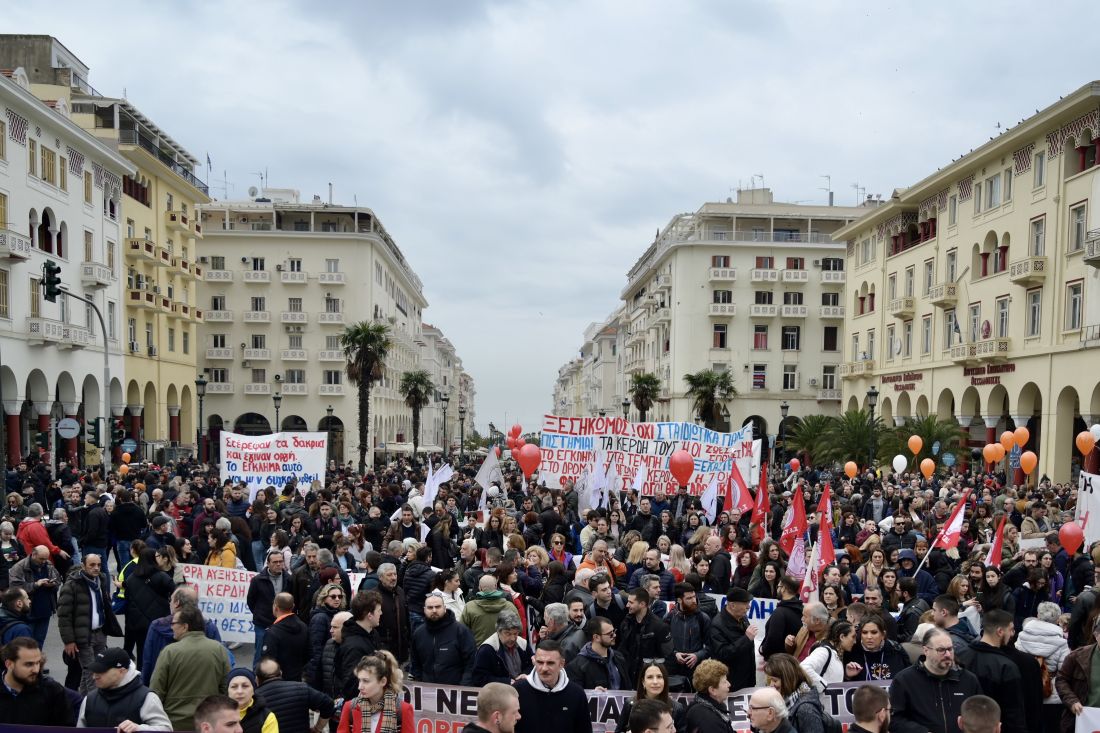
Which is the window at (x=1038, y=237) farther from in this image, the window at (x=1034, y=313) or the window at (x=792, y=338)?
the window at (x=792, y=338)

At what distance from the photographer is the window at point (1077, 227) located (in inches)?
1350

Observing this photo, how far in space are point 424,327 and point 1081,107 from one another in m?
101

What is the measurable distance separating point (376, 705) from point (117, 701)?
5.50ft

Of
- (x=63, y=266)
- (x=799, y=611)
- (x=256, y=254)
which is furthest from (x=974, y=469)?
(x=256, y=254)

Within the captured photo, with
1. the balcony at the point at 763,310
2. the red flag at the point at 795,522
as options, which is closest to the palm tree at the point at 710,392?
the balcony at the point at 763,310

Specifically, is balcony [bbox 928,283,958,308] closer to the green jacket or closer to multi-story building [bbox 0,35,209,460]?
multi-story building [bbox 0,35,209,460]

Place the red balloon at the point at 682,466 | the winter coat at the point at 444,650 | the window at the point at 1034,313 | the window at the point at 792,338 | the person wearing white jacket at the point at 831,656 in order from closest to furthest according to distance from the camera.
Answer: the person wearing white jacket at the point at 831,656, the winter coat at the point at 444,650, the red balloon at the point at 682,466, the window at the point at 1034,313, the window at the point at 792,338

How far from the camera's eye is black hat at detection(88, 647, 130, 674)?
595 centimetres

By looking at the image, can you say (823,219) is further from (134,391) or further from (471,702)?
(471,702)

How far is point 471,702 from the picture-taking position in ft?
24.1

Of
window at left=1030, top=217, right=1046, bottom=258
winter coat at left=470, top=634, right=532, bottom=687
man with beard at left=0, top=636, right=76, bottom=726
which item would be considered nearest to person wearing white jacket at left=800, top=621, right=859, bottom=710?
winter coat at left=470, top=634, right=532, bottom=687

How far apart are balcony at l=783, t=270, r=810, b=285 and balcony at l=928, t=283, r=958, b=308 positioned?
20282 mm

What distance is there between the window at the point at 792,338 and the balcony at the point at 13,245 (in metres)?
48.8

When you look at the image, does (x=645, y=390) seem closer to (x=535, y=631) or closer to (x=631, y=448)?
(x=631, y=448)
